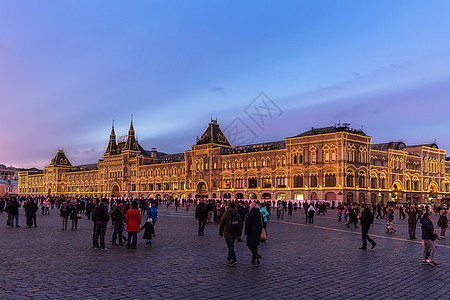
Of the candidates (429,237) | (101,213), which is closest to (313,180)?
(429,237)

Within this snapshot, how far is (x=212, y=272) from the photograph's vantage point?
10172 mm

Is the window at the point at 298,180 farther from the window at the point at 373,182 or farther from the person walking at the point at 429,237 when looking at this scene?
the person walking at the point at 429,237

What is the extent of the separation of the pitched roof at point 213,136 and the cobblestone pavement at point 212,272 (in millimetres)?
75214

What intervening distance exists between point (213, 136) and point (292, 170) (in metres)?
23.6

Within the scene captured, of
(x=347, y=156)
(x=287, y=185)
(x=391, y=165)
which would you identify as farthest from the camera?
(x=391, y=165)

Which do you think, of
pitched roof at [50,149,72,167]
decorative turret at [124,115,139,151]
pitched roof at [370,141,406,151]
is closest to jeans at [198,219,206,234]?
pitched roof at [370,141,406,151]

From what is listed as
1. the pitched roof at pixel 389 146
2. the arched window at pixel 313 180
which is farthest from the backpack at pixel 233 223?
the pitched roof at pixel 389 146

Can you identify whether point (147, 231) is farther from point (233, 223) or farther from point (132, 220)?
point (233, 223)

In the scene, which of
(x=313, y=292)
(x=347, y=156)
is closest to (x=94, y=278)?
(x=313, y=292)

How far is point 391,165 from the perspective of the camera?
7862 cm

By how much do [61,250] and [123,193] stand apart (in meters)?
103

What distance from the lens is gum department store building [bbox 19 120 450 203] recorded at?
68.2 metres

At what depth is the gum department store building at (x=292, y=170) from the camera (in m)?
68.2

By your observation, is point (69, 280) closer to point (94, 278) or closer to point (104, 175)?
point (94, 278)
